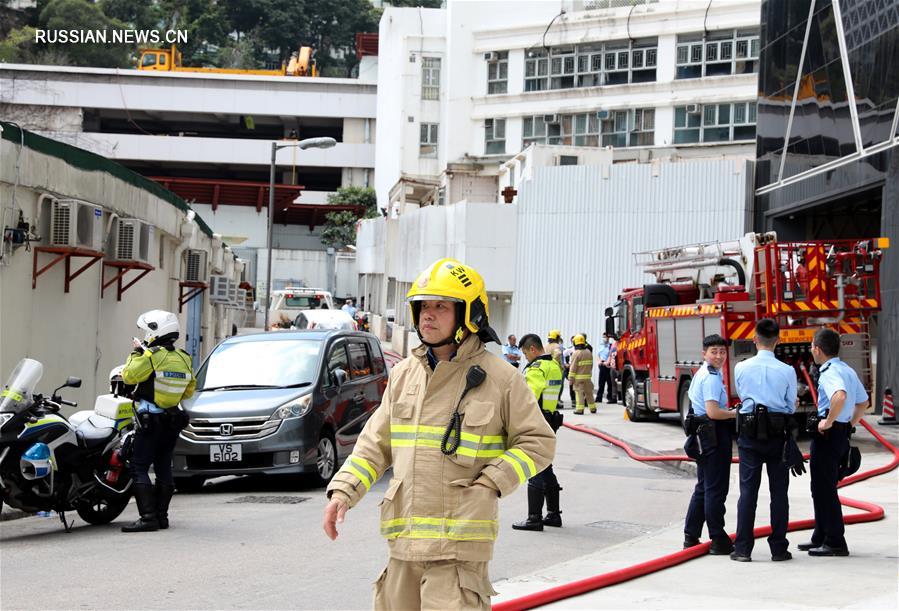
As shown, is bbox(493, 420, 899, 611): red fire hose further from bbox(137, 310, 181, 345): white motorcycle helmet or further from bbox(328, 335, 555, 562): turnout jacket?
bbox(137, 310, 181, 345): white motorcycle helmet

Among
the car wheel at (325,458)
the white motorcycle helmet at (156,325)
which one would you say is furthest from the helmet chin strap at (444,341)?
the car wheel at (325,458)

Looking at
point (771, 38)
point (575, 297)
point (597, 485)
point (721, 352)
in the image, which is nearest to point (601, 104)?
point (575, 297)

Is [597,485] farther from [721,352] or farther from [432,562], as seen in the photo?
[432,562]

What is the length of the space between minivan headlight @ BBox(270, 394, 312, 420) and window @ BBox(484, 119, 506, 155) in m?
40.9

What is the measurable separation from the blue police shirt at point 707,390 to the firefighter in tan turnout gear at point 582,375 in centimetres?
1732

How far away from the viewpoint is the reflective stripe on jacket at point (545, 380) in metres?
10.9

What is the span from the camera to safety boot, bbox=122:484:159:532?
1018cm

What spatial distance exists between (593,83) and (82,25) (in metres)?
53.5

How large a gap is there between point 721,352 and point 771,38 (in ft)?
75.4

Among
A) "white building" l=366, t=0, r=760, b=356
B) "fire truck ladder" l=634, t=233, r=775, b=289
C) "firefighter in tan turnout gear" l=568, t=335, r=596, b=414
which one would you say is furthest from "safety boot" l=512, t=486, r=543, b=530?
"white building" l=366, t=0, r=760, b=356

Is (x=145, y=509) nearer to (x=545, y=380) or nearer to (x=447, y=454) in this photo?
(x=545, y=380)

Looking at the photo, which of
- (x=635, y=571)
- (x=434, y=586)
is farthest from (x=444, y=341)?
(x=635, y=571)

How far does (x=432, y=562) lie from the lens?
185 inches

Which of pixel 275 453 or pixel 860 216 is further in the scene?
pixel 860 216
